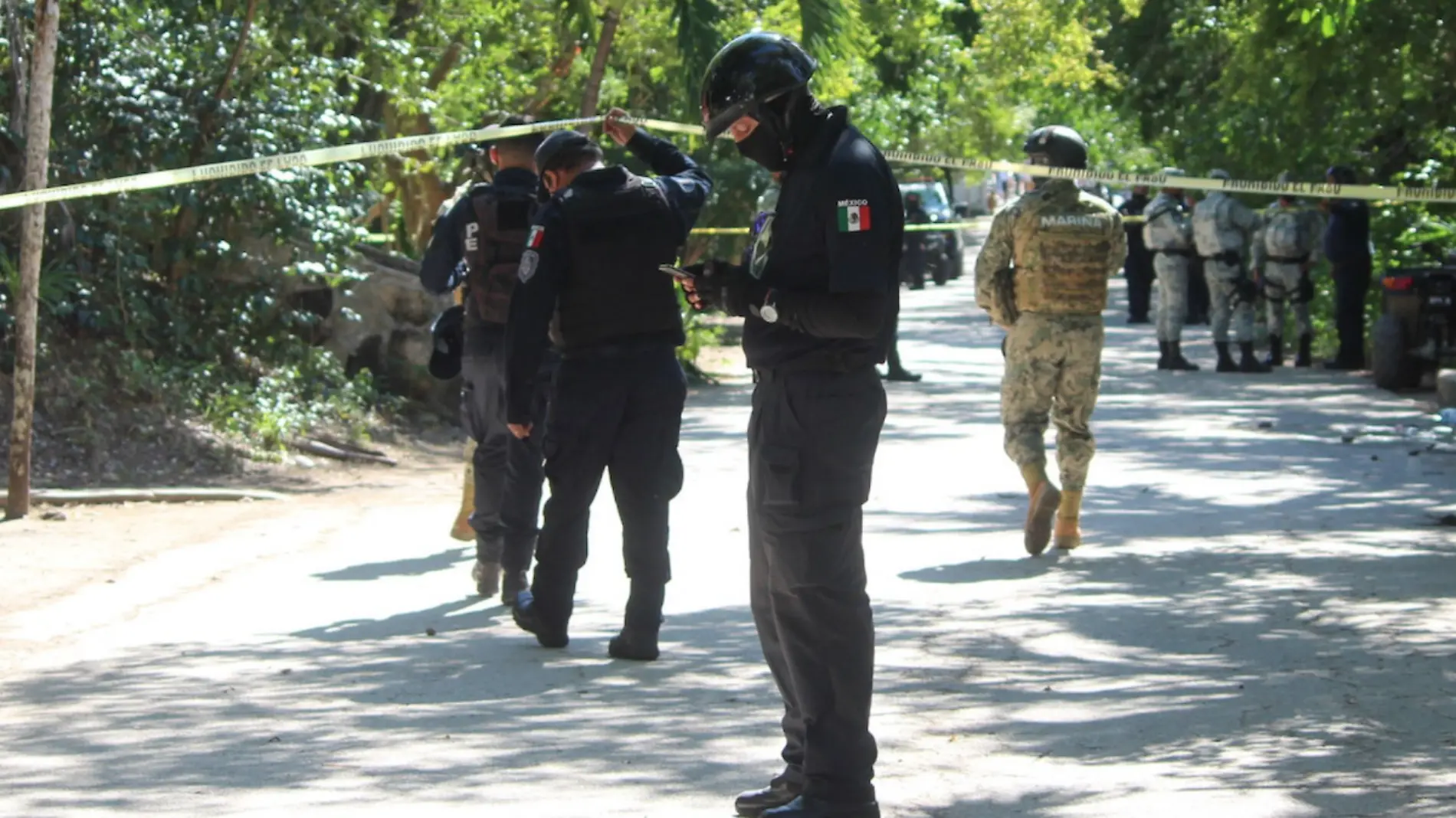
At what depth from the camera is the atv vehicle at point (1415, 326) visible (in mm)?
18125

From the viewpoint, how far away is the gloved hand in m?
5.46

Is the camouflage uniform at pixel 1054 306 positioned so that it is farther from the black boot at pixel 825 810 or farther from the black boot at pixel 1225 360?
the black boot at pixel 1225 360

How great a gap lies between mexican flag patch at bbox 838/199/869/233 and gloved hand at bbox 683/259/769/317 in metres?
0.26

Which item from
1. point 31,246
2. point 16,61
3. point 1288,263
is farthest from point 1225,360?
point 31,246

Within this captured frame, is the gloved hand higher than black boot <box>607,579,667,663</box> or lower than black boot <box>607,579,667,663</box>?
higher

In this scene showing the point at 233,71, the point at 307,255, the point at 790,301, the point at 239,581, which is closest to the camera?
the point at 790,301

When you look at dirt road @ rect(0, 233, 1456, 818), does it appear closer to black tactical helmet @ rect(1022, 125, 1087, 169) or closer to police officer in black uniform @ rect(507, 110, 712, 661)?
police officer in black uniform @ rect(507, 110, 712, 661)

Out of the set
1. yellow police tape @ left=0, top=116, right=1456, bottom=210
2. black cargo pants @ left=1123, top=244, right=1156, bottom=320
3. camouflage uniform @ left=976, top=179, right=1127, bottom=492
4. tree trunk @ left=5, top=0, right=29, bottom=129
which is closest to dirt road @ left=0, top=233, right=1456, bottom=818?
camouflage uniform @ left=976, top=179, right=1127, bottom=492

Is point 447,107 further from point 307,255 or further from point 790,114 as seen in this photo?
point 790,114

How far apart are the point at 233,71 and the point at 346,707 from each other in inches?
336

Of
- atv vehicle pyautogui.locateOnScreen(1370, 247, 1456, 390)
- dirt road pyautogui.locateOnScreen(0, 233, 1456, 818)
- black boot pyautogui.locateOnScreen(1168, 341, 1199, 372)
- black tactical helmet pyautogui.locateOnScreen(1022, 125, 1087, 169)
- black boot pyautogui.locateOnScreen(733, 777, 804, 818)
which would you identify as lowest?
dirt road pyautogui.locateOnScreen(0, 233, 1456, 818)

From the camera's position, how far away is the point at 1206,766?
6.08 meters

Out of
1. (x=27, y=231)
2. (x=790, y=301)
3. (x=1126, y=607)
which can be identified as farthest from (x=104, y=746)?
(x=27, y=231)

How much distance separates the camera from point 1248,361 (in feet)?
68.7
